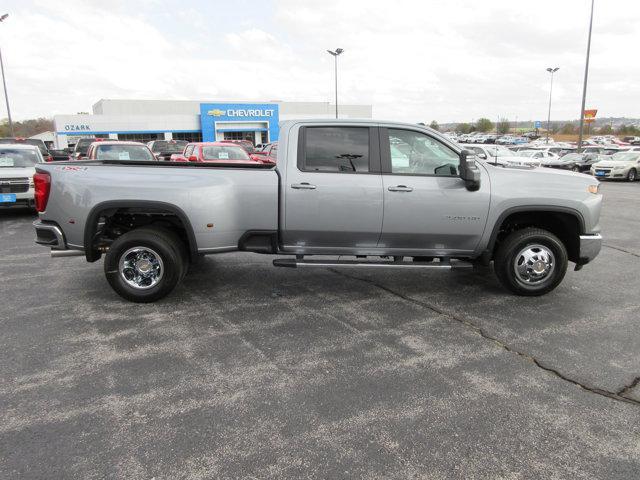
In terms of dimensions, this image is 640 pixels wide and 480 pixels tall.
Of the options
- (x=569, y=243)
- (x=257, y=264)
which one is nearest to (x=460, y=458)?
(x=569, y=243)

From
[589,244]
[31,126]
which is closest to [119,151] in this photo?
[589,244]

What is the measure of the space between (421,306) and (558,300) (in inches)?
65.8

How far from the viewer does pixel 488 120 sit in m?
110

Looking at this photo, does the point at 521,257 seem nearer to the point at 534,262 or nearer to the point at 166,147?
the point at 534,262

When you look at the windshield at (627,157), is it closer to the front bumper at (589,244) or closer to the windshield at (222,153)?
the windshield at (222,153)

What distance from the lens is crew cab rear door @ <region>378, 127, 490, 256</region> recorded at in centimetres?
495

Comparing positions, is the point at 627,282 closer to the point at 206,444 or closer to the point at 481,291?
the point at 481,291

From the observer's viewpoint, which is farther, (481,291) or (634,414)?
(481,291)

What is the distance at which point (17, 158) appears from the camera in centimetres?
1091

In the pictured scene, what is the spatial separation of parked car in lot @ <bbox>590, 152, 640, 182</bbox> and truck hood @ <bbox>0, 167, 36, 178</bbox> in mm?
24245

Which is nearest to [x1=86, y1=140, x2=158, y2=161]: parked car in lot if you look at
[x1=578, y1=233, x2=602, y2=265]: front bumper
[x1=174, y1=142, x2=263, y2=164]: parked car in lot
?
[x1=174, y1=142, x2=263, y2=164]: parked car in lot

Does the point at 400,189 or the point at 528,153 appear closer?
the point at 400,189

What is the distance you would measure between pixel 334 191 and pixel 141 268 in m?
2.30

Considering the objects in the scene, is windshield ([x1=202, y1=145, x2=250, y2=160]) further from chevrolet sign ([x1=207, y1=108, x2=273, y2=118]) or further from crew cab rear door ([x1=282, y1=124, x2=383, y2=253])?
chevrolet sign ([x1=207, y1=108, x2=273, y2=118])
